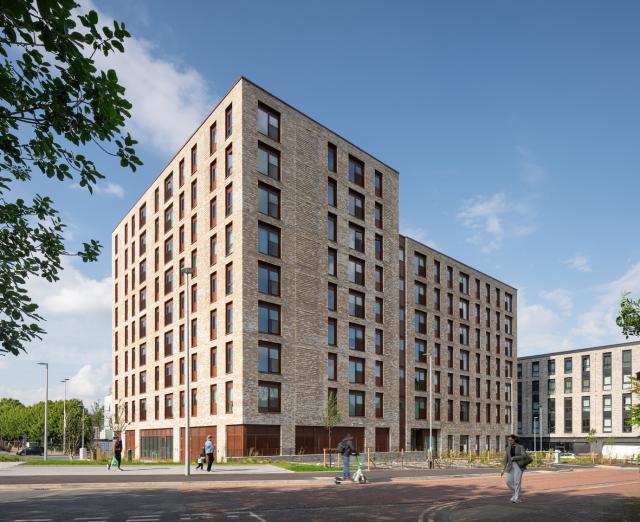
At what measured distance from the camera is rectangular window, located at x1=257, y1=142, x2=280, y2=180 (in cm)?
4666

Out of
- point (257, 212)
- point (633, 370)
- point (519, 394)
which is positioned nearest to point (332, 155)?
point (257, 212)

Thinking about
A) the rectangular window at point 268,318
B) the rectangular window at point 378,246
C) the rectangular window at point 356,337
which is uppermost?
the rectangular window at point 378,246

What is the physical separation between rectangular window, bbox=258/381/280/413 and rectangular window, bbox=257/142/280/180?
1507 centimetres

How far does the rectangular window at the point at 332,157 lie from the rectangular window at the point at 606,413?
60800 millimetres

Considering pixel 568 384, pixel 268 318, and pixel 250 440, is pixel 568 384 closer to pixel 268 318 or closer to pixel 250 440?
pixel 268 318

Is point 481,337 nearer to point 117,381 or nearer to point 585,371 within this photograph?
point 585,371

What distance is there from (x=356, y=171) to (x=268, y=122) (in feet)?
36.3

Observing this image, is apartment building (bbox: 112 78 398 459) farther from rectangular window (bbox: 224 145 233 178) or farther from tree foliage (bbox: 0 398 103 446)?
tree foliage (bbox: 0 398 103 446)

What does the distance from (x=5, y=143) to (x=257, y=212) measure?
36206 mm

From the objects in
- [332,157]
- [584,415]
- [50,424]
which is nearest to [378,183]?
[332,157]

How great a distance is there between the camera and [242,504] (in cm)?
1691

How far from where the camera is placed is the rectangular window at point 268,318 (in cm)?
4462

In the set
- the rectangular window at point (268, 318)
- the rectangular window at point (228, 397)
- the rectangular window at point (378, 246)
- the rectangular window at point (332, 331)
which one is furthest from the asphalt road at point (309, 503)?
the rectangular window at point (378, 246)

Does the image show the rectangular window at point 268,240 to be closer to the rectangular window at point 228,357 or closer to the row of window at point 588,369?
the rectangular window at point 228,357
